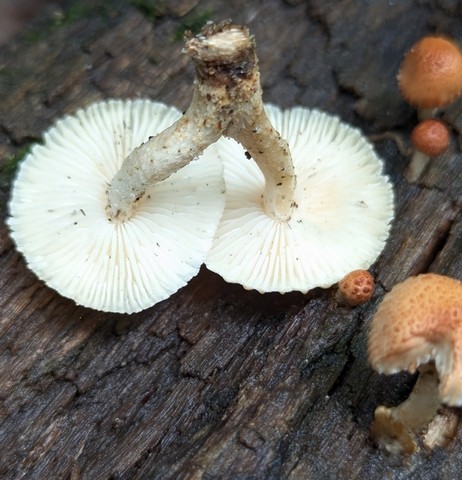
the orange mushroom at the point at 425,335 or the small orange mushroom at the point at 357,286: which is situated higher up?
the orange mushroom at the point at 425,335

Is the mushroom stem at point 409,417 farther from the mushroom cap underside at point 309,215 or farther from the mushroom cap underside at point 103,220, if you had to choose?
the mushroom cap underside at point 103,220

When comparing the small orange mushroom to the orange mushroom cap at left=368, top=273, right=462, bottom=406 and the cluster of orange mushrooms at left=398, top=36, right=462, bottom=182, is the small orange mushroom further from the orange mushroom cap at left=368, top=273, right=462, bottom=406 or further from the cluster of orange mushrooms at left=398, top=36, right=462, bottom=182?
the cluster of orange mushrooms at left=398, top=36, right=462, bottom=182

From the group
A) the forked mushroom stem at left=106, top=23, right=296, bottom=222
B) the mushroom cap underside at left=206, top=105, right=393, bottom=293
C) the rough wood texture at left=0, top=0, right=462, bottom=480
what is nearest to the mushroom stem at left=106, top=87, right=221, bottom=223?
the forked mushroom stem at left=106, top=23, right=296, bottom=222

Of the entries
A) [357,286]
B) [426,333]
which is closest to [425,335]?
[426,333]

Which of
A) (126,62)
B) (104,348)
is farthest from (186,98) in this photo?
(104,348)

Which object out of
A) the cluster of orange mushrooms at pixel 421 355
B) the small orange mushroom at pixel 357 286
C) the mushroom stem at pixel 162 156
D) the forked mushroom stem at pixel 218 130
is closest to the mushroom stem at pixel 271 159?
the forked mushroom stem at pixel 218 130

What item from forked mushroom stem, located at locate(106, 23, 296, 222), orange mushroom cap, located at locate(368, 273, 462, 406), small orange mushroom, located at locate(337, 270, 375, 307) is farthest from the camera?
small orange mushroom, located at locate(337, 270, 375, 307)
